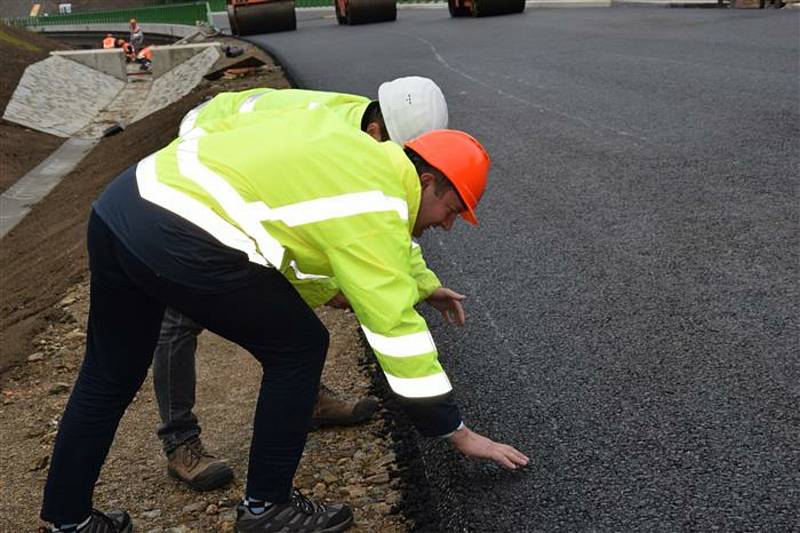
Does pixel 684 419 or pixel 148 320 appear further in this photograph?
pixel 684 419

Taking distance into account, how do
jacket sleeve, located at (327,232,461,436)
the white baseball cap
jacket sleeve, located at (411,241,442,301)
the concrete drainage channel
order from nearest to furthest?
jacket sleeve, located at (327,232,461,436)
jacket sleeve, located at (411,241,442,301)
the white baseball cap
the concrete drainage channel

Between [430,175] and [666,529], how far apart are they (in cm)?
116

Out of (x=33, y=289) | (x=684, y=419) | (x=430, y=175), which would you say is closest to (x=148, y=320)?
(x=430, y=175)

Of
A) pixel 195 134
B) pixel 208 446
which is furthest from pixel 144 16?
pixel 195 134

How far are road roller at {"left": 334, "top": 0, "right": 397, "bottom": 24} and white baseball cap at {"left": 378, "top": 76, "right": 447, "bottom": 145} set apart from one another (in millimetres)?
18680

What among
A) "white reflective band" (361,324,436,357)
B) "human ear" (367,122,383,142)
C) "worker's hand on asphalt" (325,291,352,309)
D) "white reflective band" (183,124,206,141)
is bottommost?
"worker's hand on asphalt" (325,291,352,309)

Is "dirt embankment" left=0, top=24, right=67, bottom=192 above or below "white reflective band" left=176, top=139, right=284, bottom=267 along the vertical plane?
below

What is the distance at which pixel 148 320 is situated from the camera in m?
2.74

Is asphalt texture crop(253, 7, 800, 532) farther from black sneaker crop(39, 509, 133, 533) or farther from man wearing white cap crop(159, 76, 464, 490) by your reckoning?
black sneaker crop(39, 509, 133, 533)

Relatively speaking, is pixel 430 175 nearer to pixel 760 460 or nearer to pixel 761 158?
pixel 760 460

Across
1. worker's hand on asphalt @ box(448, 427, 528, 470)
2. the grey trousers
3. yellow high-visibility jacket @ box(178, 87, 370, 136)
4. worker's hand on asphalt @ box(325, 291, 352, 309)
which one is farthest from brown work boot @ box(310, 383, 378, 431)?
yellow high-visibility jacket @ box(178, 87, 370, 136)

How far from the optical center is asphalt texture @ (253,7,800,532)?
2797 millimetres

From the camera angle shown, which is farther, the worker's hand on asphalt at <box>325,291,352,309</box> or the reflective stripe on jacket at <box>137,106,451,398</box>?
the worker's hand on asphalt at <box>325,291,352,309</box>

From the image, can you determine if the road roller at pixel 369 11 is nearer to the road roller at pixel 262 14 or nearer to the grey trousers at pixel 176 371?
the road roller at pixel 262 14
